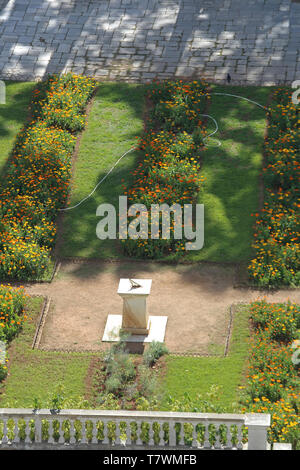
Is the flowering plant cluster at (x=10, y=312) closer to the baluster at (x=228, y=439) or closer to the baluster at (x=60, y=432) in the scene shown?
the baluster at (x=60, y=432)

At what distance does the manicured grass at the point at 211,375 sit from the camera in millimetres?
14805

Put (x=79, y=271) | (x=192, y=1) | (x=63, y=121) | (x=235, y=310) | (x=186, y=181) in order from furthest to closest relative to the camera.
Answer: (x=192, y=1) → (x=63, y=121) → (x=186, y=181) → (x=79, y=271) → (x=235, y=310)

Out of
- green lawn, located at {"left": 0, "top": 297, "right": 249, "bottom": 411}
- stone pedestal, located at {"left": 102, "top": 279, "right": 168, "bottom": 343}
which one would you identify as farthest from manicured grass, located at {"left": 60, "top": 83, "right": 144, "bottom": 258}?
green lawn, located at {"left": 0, "top": 297, "right": 249, "bottom": 411}

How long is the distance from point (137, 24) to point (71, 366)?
13.1 metres

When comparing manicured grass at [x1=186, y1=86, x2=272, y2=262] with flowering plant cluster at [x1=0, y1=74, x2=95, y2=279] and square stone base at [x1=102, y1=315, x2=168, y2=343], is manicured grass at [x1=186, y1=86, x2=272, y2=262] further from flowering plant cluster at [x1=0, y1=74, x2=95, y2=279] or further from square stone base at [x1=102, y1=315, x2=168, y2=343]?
flowering plant cluster at [x1=0, y1=74, x2=95, y2=279]

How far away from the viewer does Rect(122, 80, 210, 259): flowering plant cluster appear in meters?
18.4

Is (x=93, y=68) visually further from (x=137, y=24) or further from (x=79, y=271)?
(x=79, y=271)

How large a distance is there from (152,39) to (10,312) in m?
11.3

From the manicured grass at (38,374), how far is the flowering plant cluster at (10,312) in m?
0.17

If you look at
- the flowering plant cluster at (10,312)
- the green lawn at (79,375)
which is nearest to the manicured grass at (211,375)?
the green lawn at (79,375)

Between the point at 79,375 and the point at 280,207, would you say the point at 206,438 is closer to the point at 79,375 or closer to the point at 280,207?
the point at 79,375

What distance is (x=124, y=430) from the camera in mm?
13391

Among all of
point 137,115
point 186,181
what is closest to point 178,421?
point 186,181

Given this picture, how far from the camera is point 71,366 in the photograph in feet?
51.5
